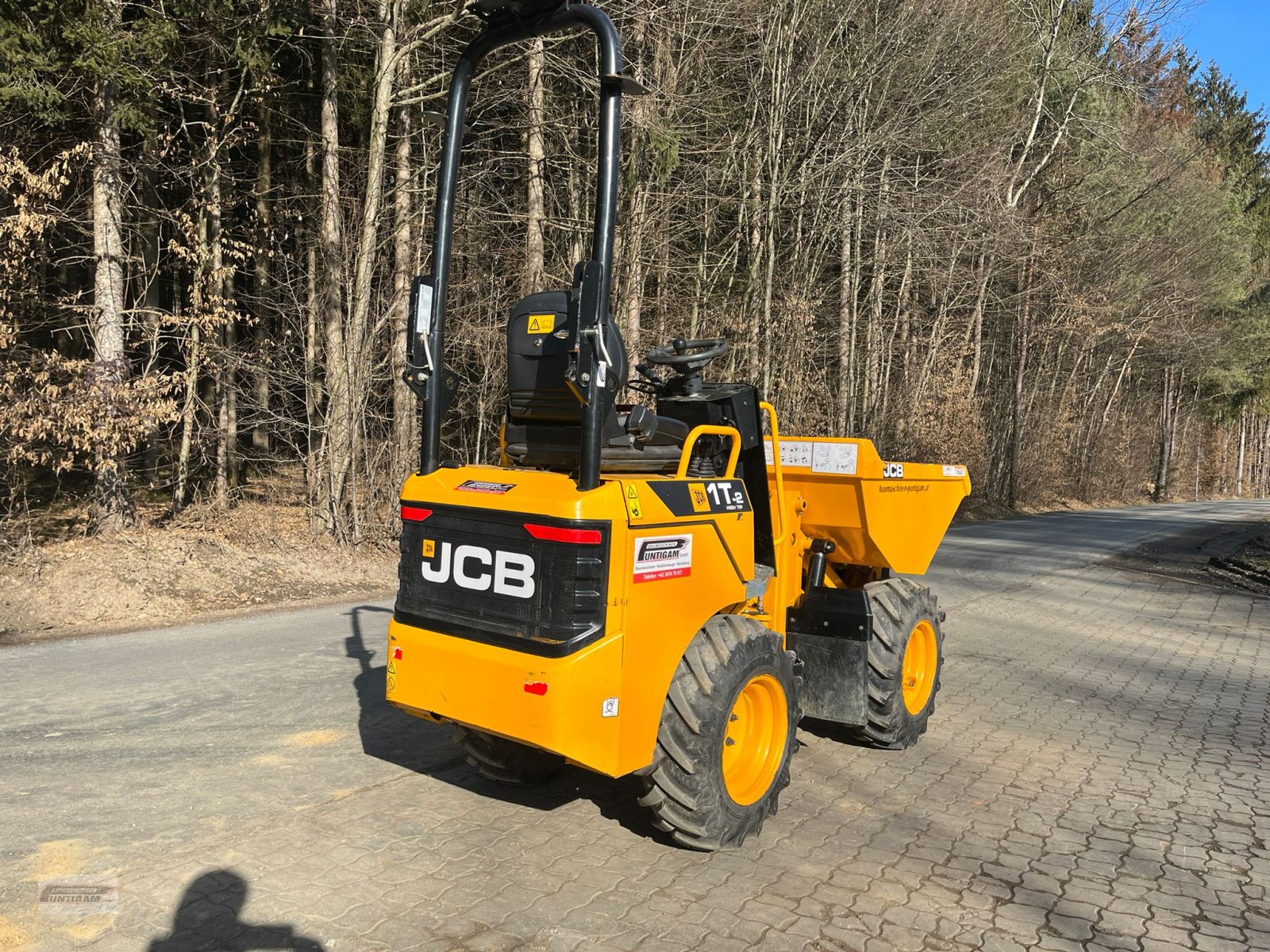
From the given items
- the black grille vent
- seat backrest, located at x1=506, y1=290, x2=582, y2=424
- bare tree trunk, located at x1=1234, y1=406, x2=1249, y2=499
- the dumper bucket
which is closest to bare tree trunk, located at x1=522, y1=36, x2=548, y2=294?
the dumper bucket

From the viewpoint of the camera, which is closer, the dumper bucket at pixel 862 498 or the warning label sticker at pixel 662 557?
the warning label sticker at pixel 662 557

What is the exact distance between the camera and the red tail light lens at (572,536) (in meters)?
3.75

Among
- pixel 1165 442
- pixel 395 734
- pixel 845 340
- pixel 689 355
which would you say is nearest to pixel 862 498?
pixel 689 355

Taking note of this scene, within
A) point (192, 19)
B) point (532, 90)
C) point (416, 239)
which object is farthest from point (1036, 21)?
point (192, 19)

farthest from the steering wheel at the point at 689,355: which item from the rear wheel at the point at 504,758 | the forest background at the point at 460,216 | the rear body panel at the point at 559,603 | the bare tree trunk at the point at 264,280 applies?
the bare tree trunk at the point at 264,280

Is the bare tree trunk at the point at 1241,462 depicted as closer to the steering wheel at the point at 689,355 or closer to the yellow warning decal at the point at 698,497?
the steering wheel at the point at 689,355

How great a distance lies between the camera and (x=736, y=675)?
4.18 m

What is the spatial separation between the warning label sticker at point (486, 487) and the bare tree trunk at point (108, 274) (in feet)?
26.0

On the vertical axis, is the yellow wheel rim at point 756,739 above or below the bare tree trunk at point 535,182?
below

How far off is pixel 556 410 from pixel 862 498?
2.29m

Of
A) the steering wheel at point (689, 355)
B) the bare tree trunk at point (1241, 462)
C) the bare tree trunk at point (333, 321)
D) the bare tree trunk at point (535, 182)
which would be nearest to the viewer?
the steering wheel at point (689, 355)

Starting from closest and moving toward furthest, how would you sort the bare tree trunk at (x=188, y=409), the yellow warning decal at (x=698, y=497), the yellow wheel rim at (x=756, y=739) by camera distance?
the yellow warning decal at (x=698, y=497)
the yellow wheel rim at (x=756, y=739)
the bare tree trunk at (x=188, y=409)
